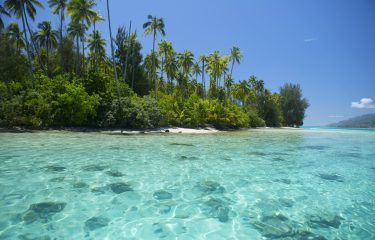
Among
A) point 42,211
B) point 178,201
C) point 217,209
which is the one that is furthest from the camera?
point 178,201

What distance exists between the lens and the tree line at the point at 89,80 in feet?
81.7

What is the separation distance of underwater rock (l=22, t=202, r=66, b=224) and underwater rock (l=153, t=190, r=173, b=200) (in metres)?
2.00

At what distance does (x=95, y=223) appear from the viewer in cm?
423

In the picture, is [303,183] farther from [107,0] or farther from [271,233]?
[107,0]

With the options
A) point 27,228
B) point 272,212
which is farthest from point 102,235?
point 272,212

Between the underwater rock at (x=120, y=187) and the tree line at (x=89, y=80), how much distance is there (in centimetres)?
2071

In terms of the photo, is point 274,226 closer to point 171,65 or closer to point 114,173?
point 114,173

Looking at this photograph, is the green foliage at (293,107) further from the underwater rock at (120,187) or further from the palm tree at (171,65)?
the underwater rock at (120,187)

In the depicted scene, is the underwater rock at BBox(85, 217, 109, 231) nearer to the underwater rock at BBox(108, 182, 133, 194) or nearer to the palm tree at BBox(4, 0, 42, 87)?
the underwater rock at BBox(108, 182, 133, 194)

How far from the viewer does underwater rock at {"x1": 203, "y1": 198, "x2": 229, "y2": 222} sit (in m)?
4.74

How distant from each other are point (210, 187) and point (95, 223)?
3.37 metres

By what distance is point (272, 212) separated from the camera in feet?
16.6

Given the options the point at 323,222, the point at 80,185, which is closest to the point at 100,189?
the point at 80,185

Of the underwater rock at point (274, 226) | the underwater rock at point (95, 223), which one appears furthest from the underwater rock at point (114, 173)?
the underwater rock at point (274, 226)
